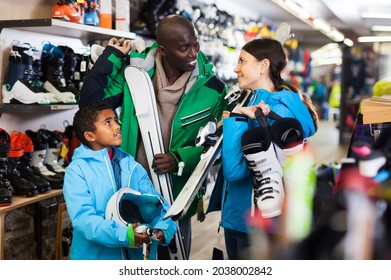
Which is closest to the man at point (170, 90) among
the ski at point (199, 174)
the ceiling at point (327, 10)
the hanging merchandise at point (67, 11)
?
the ski at point (199, 174)

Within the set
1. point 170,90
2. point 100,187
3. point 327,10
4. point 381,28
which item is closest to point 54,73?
point 170,90

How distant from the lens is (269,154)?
154 centimetres

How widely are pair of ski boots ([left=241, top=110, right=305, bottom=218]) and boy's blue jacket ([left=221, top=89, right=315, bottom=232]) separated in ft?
0.20

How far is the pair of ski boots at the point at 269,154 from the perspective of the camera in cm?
152

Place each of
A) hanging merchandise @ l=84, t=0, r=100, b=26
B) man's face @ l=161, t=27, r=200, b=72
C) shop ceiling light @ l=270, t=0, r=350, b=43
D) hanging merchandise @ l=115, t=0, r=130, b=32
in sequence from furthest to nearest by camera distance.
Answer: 1. shop ceiling light @ l=270, t=0, r=350, b=43
2. hanging merchandise @ l=115, t=0, r=130, b=32
3. hanging merchandise @ l=84, t=0, r=100, b=26
4. man's face @ l=161, t=27, r=200, b=72

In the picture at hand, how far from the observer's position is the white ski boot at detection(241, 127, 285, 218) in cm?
152

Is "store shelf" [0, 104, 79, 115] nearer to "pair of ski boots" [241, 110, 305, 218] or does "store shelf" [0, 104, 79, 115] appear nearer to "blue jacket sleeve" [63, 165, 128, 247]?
"blue jacket sleeve" [63, 165, 128, 247]

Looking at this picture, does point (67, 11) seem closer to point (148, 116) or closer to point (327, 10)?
point (148, 116)

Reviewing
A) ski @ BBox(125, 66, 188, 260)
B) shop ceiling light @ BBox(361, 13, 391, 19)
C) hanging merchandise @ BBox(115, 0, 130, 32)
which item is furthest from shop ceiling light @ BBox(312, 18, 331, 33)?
ski @ BBox(125, 66, 188, 260)

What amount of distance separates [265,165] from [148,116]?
59 centimetres
